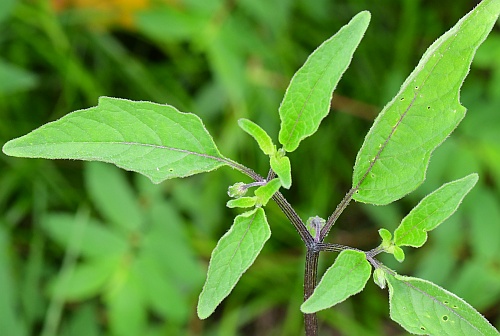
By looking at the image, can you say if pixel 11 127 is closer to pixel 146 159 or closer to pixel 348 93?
pixel 348 93

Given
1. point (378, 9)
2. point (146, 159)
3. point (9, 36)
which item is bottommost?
point (9, 36)

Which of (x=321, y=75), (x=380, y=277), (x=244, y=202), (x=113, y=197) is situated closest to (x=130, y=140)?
(x=244, y=202)

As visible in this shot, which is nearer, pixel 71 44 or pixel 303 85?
pixel 303 85

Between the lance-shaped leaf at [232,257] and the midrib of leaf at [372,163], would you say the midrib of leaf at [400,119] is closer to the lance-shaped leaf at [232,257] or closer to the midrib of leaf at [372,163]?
the midrib of leaf at [372,163]

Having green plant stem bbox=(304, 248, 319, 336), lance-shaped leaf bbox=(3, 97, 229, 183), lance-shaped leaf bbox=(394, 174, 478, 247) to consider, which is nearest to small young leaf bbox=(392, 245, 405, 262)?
lance-shaped leaf bbox=(394, 174, 478, 247)

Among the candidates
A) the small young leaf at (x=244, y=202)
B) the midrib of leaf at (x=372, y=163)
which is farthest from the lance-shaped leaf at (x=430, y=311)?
the small young leaf at (x=244, y=202)

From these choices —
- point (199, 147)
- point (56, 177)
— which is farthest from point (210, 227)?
point (199, 147)

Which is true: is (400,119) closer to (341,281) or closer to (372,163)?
(372,163)

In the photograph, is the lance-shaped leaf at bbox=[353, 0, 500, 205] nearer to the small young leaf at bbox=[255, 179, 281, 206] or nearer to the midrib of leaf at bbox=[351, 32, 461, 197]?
the midrib of leaf at bbox=[351, 32, 461, 197]
